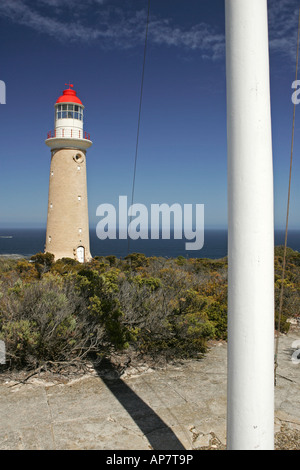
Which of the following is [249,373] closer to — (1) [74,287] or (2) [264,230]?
(2) [264,230]

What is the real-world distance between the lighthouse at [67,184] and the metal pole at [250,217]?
17.3 m

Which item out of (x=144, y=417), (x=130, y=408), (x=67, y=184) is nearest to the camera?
Answer: (x=144, y=417)

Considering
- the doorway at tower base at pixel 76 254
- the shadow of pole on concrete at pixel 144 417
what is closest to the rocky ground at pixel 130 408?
the shadow of pole on concrete at pixel 144 417

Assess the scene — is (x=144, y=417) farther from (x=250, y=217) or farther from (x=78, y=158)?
(x=78, y=158)

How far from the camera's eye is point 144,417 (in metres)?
3.64

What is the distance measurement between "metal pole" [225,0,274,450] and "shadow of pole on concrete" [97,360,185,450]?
45.7 inches

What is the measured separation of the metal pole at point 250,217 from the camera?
2.19m

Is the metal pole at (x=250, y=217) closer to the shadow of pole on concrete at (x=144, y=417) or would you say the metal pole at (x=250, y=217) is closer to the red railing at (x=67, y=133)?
the shadow of pole on concrete at (x=144, y=417)

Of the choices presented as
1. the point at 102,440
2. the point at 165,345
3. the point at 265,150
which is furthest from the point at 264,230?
the point at 165,345

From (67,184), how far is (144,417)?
653 inches

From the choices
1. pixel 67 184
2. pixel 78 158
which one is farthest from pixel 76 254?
pixel 78 158

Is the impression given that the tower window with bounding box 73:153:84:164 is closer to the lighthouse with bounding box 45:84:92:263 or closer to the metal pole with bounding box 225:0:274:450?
the lighthouse with bounding box 45:84:92:263

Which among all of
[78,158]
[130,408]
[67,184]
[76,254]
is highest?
[78,158]
